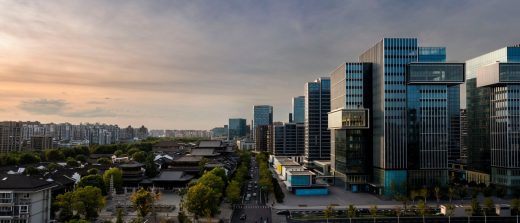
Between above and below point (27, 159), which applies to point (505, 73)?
above

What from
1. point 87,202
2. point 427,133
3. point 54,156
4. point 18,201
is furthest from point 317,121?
point 18,201

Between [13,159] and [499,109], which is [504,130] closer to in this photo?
[499,109]

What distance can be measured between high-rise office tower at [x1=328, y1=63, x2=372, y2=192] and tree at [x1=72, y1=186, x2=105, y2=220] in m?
69.1

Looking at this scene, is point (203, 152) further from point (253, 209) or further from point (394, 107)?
point (394, 107)

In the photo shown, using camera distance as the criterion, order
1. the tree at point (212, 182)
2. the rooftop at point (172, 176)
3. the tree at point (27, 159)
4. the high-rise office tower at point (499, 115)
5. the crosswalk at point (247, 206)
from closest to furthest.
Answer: the tree at point (212, 182) < the crosswalk at point (247, 206) < the high-rise office tower at point (499, 115) < the rooftop at point (172, 176) < the tree at point (27, 159)

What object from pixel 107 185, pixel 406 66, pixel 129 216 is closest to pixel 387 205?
pixel 406 66

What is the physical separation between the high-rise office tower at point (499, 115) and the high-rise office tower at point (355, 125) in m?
31.9

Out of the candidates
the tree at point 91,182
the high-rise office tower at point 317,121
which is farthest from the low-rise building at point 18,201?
the high-rise office tower at point 317,121

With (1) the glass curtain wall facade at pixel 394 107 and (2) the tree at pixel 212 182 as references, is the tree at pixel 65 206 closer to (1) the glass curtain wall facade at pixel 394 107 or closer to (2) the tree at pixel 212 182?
(2) the tree at pixel 212 182

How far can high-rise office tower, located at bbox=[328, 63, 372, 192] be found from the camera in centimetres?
11775

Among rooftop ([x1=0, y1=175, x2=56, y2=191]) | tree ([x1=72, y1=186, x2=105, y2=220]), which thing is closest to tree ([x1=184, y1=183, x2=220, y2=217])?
tree ([x1=72, y1=186, x2=105, y2=220])

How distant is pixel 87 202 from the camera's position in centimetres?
7469

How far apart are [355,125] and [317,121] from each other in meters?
76.6

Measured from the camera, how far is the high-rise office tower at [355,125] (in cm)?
11775
